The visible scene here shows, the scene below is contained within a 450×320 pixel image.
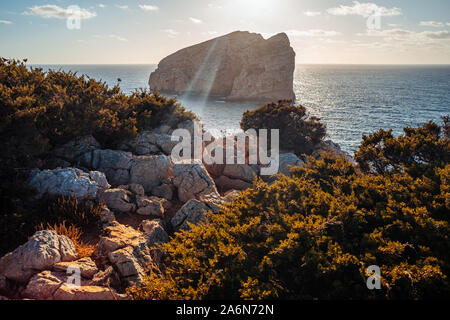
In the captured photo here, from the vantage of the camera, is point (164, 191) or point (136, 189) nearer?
point (136, 189)

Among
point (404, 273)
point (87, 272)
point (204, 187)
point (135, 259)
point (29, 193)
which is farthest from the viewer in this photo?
point (204, 187)

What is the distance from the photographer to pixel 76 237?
20.3 feet

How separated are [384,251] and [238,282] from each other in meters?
2.31

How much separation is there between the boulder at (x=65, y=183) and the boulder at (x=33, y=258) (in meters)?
2.58

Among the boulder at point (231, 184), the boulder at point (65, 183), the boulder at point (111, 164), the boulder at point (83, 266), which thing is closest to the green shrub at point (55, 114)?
the boulder at point (65, 183)

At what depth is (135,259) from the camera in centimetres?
586

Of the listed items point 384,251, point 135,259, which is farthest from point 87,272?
point 384,251

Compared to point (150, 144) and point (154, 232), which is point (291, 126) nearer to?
point (150, 144)

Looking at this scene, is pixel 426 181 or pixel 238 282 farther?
pixel 426 181

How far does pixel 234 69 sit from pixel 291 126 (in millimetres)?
80604

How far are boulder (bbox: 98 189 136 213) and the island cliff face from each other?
255 feet

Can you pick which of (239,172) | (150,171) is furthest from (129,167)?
(239,172)
